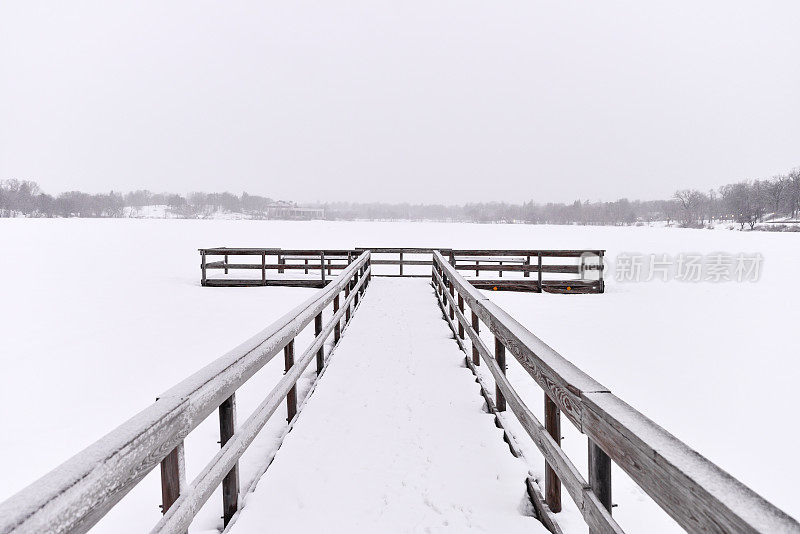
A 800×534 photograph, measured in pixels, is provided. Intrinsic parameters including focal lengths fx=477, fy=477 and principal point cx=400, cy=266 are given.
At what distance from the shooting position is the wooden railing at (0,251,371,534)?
108cm

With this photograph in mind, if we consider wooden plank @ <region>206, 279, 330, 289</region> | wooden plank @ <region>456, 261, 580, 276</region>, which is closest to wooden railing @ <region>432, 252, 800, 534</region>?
wooden plank @ <region>456, 261, 580, 276</region>

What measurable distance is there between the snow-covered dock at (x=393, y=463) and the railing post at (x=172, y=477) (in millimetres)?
750

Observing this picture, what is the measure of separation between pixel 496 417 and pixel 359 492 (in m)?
1.43

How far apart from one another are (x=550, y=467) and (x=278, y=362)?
5650mm

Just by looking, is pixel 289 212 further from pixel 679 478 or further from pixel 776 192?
pixel 679 478

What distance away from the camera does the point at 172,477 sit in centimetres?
178

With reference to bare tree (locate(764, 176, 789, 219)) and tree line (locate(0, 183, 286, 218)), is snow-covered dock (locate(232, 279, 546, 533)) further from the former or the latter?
tree line (locate(0, 183, 286, 218))

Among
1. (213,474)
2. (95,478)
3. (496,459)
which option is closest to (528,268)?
(496,459)

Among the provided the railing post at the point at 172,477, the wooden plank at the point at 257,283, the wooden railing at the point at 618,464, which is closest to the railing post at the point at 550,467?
the wooden railing at the point at 618,464

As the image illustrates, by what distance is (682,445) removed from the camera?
133cm

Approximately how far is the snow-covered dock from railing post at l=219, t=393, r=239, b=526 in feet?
0.26

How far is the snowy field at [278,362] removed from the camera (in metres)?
4.57

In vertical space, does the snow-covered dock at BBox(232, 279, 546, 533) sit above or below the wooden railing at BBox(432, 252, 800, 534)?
below

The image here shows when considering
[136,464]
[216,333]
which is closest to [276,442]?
[136,464]
